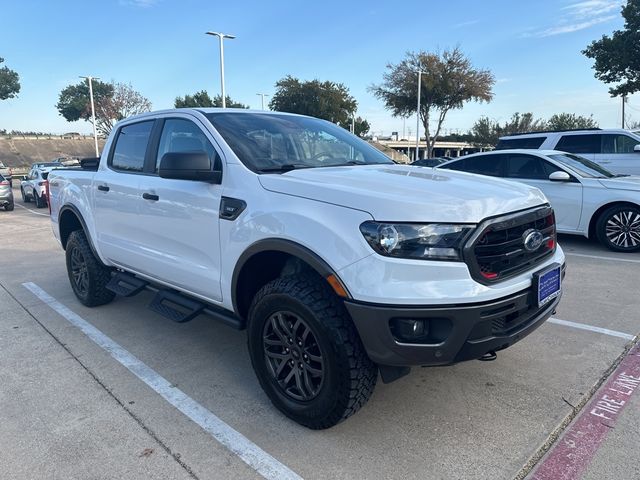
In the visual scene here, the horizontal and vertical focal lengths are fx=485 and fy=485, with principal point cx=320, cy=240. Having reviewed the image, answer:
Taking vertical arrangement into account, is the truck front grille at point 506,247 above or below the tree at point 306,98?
below

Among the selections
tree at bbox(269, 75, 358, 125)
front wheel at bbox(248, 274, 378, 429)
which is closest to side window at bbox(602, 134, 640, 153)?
front wheel at bbox(248, 274, 378, 429)

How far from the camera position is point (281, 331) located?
9.34 ft

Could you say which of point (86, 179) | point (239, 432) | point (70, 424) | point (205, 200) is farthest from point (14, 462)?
point (86, 179)

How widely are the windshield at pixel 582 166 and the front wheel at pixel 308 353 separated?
21.8ft

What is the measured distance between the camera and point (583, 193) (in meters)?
7.51

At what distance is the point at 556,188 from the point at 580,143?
3.14 m

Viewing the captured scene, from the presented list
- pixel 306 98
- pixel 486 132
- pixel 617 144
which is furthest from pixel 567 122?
pixel 617 144

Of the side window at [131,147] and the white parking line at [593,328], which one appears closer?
the white parking line at [593,328]

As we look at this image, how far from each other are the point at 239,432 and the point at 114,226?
248cm

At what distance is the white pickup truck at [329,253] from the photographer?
2.37 m

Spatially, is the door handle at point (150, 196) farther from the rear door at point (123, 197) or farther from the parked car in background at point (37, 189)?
the parked car in background at point (37, 189)

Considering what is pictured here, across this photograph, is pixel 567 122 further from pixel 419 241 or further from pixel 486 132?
pixel 419 241

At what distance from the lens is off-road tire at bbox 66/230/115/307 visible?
4949mm

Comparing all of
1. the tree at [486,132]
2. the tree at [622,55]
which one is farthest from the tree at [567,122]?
the tree at [622,55]
